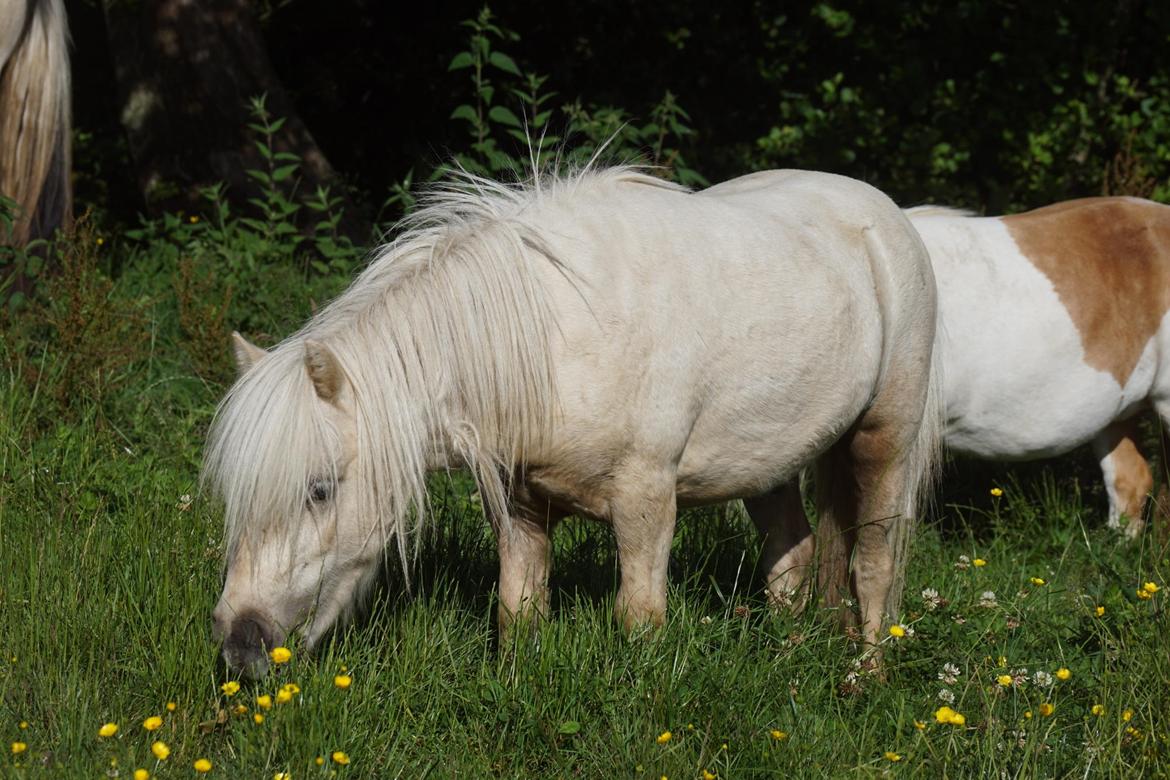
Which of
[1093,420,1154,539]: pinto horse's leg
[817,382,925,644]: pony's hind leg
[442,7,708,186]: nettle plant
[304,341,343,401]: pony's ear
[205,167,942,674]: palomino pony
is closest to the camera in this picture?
[304,341,343,401]: pony's ear

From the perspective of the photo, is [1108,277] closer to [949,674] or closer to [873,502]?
[873,502]

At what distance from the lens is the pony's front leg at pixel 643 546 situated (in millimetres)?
3251

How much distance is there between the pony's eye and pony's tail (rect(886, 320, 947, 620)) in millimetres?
1989

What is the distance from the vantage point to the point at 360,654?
3.31 meters

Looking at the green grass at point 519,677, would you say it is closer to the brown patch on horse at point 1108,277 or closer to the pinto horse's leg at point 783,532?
the pinto horse's leg at point 783,532

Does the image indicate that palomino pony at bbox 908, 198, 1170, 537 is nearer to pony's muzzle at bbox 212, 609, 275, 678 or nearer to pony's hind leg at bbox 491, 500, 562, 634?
pony's hind leg at bbox 491, 500, 562, 634

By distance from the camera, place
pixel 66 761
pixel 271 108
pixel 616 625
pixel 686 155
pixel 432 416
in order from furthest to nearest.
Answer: pixel 686 155 → pixel 271 108 → pixel 616 625 → pixel 432 416 → pixel 66 761

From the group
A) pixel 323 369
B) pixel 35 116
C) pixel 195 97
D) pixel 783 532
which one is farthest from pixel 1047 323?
pixel 195 97

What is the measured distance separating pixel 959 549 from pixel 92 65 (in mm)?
8149

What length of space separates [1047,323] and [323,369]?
10.4 feet

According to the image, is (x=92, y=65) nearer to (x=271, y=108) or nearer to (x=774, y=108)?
(x=271, y=108)

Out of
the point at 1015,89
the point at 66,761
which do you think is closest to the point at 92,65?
the point at 1015,89

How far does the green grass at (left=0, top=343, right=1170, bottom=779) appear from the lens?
2.96 metres

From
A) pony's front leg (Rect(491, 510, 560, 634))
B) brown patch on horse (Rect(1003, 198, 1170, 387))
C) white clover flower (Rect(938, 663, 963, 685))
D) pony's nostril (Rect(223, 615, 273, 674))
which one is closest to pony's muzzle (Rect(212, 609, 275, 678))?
pony's nostril (Rect(223, 615, 273, 674))
